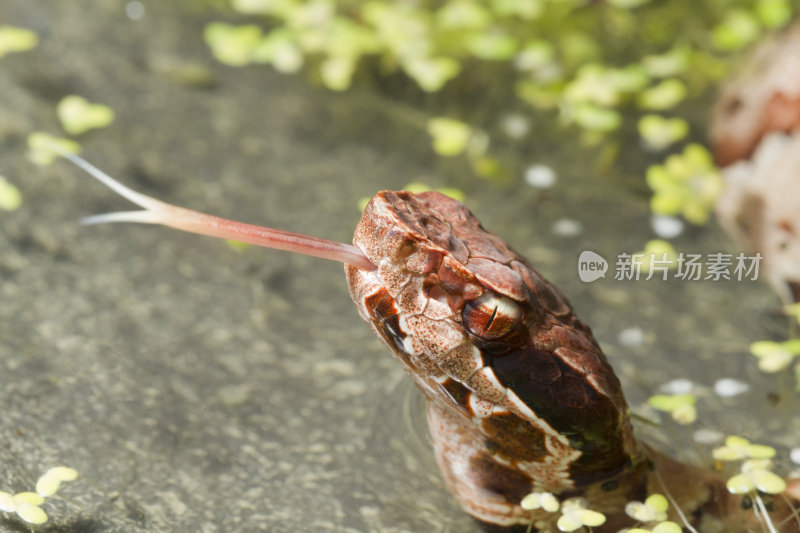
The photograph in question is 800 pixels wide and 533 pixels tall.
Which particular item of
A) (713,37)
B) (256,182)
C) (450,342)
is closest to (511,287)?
(450,342)

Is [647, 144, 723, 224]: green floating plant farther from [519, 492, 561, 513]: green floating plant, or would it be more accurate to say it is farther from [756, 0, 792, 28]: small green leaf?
[519, 492, 561, 513]: green floating plant

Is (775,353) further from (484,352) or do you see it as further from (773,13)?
(773,13)

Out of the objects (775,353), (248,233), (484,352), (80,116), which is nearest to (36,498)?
(248,233)

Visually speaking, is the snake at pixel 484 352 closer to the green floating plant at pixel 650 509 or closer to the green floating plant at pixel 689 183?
the green floating plant at pixel 650 509

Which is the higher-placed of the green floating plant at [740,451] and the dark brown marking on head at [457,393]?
the green floating plant at [740,451]

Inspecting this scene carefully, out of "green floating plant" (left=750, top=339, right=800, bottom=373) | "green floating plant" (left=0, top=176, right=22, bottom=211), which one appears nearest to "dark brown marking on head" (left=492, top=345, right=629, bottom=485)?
"green floating plant" (left=750, top=339, right=800, bottom=373)

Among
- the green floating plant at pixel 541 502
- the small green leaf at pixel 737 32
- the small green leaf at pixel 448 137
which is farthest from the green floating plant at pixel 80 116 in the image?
the small green leaf at pixel 737 32

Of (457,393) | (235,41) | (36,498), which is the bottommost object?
(36,498)
